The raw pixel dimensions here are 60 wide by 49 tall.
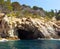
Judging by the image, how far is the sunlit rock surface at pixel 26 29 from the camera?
3646 inches

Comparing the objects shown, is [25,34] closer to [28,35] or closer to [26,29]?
[28,35]

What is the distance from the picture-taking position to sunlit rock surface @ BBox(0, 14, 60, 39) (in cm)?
9261

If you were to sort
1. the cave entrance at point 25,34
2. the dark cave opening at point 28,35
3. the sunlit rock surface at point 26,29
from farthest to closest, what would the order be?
the cave entrance at point 25,34 → the dark cave opening at point 28,35 → the sunlit rock surface at point 26,29

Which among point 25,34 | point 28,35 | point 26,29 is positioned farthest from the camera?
point 25,34

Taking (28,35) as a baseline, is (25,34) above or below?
above

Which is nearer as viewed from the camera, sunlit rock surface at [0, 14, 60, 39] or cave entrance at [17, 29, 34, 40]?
sunlit rock surface at [0, 14, 60, 39]

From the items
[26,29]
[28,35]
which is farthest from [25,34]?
[26,29]

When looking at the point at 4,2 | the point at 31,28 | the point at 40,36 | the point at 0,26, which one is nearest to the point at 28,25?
the point at 31,28

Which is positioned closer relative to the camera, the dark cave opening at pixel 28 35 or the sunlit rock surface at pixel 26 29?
the sunlit rock surface at pixel 26 29

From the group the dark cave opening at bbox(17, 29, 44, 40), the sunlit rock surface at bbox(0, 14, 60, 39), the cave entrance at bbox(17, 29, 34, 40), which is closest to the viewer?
the sunlit rock surface at bbox(0, 14, 60, 39)

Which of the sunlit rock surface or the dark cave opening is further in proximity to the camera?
the dark cave opening

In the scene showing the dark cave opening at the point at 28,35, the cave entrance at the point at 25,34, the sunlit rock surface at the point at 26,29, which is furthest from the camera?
the cave entrance at the point at 25,34

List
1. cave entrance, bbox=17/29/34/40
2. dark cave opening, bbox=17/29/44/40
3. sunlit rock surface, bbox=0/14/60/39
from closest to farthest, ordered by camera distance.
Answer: sunlit rock surface, bbox=0/14/60/39 < dark cave opening, bbox=17/29/44/40 < cave entrance, bbox=17/29/34/40

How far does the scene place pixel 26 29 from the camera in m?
100
